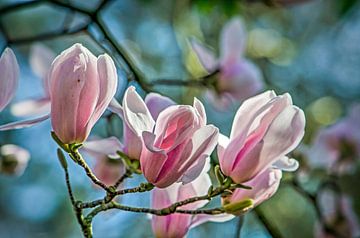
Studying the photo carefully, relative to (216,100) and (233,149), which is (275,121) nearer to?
(233,149)

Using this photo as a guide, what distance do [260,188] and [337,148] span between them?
0.62 m

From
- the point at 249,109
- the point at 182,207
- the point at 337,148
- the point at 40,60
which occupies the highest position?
the point at 249,109

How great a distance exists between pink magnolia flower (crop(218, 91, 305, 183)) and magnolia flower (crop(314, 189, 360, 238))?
45 centimetres

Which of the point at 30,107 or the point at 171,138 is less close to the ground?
the point at 171,138

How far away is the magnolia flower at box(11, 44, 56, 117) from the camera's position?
867mm

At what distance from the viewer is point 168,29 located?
2.25 m

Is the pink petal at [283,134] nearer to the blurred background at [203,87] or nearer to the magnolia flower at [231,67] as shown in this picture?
the blurred background at [203,87]

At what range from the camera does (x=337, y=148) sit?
1.22m

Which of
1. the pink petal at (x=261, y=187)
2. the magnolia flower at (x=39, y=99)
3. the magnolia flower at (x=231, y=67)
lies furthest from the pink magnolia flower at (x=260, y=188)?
the magnolia flower at (x=231, y=67)

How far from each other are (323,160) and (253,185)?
59 cm

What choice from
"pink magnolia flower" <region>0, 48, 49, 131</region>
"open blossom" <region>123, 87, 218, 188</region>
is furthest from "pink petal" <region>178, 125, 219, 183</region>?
"pink magnolia flower" <region>0, 48, 49, 131</region>

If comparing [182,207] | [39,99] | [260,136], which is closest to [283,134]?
[260,136]

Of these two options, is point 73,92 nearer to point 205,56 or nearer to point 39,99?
point 39,99

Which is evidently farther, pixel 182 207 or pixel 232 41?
pixel 232 41
